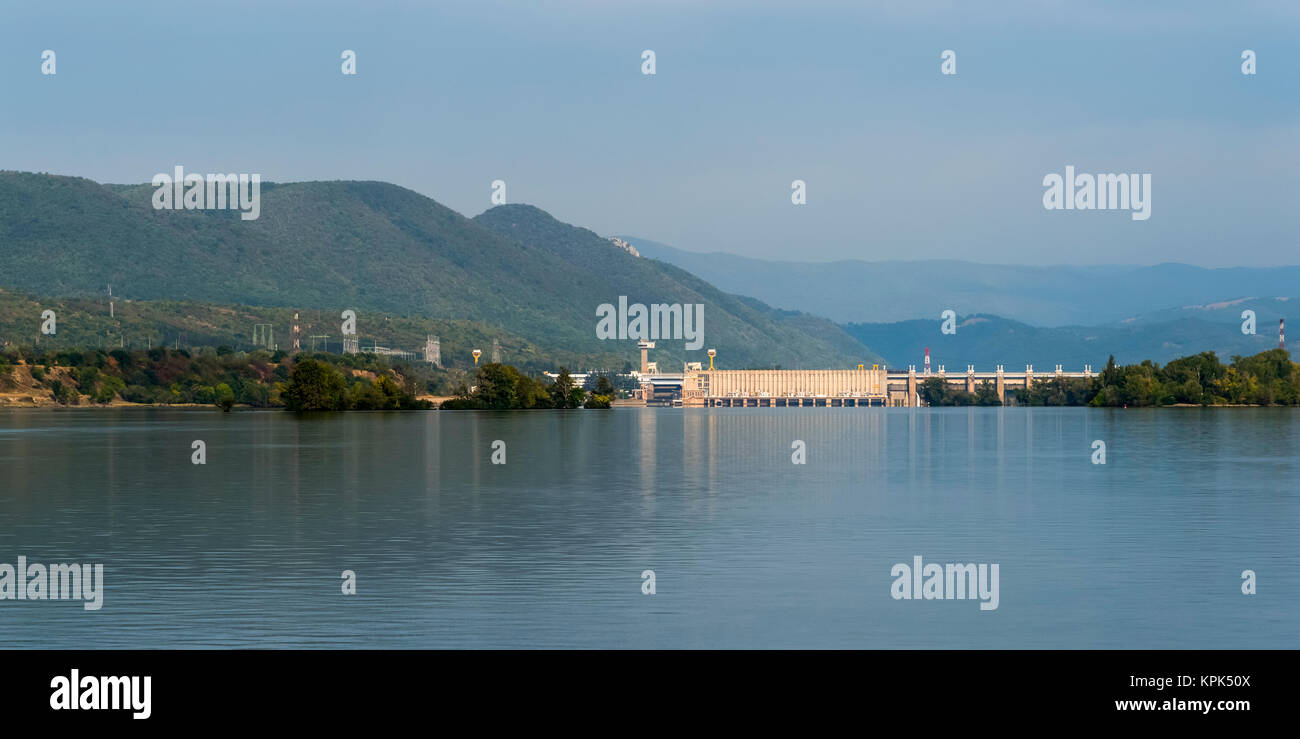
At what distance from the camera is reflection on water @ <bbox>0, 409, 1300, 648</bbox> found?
21484 mm

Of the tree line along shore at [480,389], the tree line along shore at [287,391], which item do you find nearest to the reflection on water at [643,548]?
the tree line along shore at [287,391]

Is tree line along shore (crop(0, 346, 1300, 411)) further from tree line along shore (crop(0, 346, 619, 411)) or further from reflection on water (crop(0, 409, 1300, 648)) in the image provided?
reflection on water (crop(0, 409, 1300, 648))

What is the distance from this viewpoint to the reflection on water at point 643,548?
21.5 meters

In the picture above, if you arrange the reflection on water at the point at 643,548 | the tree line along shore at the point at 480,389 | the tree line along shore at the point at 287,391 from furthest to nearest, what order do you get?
the tree line along shore at the point at 480,389, the tree line along shore at the point at 287,391, the reflection on water at the point at 643,548

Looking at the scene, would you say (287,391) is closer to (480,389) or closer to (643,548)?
(480,389)

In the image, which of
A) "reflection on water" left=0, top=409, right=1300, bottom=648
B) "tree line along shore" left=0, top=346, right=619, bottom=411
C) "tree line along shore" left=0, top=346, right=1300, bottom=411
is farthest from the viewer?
"tree line along shore" left=0, top=346, right=1300, bottom=411

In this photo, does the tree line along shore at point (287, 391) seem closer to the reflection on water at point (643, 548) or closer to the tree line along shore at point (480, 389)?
the tree line along shore at point (480, 389)

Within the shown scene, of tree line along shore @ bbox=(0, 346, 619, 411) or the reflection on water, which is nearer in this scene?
the reflection on water

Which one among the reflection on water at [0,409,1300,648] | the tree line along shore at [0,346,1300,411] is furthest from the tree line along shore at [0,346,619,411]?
the reflection on water at [0,409,1300,648]

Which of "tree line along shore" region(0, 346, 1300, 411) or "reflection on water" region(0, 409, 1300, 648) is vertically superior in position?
"tree line along shore" region(0, 346, 1300, 411)
